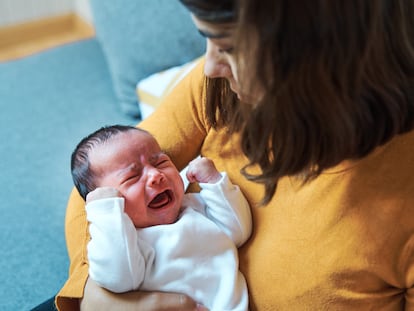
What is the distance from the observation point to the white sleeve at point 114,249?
917 millimetres

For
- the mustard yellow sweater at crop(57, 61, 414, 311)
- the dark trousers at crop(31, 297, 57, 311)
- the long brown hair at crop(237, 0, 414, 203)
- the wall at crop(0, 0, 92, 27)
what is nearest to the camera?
the long brown hair at crop(237, 0, 414, 203)

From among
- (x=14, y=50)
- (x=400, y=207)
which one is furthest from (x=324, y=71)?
(x=14, y=50)

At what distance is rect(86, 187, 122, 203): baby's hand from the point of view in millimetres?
982

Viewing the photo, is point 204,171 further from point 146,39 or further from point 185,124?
point 146,39

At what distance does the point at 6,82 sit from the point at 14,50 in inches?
47.4

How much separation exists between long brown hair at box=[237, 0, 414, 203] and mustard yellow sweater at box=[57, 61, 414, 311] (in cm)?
8

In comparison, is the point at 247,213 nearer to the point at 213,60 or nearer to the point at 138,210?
the point at 138,210

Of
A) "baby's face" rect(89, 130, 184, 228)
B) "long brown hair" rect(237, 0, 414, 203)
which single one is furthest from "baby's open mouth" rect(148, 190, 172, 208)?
"long brown hair" rect(237, 0, 414, 203)

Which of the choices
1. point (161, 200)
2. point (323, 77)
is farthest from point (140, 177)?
point (323, 77)

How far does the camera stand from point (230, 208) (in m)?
0.99

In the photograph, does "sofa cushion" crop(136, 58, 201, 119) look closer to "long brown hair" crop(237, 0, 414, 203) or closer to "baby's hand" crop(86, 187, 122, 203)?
"baby's hand" crop(86, 187, 122, 203)

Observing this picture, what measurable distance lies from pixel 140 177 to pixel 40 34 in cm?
235

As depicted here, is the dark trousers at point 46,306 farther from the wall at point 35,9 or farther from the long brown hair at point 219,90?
the wall at point 35,9

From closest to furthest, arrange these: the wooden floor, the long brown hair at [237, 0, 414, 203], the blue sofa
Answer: the long brown hair at [237, 0, 414, 203] → the blue sofa → the wooden floor
